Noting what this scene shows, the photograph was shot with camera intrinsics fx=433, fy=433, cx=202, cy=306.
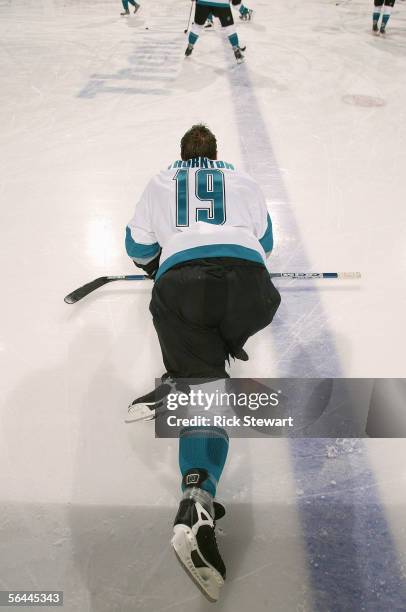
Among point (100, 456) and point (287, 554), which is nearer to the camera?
point (287, 554)

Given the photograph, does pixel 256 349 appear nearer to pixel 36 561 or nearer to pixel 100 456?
pixel 100 456

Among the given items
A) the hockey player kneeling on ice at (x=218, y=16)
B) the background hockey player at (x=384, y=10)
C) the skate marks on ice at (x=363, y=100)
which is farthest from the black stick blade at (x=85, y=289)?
the background hockey player at (x=384, y=10)

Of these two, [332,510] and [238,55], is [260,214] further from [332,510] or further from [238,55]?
[238,55]

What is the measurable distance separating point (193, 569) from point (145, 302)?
49.3 inches

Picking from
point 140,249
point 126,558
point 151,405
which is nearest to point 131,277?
point 140,249

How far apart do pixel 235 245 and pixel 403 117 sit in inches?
142

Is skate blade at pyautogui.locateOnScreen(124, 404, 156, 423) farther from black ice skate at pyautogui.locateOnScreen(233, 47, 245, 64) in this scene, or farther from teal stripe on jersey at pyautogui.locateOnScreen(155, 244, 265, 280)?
black ice skate at pyautogui.locateOnScreen(233, 47, 245, 64)

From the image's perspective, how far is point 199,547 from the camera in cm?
100

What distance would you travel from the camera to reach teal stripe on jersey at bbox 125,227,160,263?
158 cm

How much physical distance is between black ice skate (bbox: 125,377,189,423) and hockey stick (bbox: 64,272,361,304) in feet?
2.14

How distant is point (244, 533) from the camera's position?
1235 mm

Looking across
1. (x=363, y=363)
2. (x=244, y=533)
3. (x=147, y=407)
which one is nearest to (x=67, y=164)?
(x=147, y=407)

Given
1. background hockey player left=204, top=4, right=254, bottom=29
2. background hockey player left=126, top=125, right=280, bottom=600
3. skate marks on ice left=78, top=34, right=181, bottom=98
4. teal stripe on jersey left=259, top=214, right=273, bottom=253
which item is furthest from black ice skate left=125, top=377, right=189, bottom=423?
background hockey player left=204, top=4, right=254, bottom=29

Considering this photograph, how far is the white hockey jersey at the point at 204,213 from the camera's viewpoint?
1.24 metres
